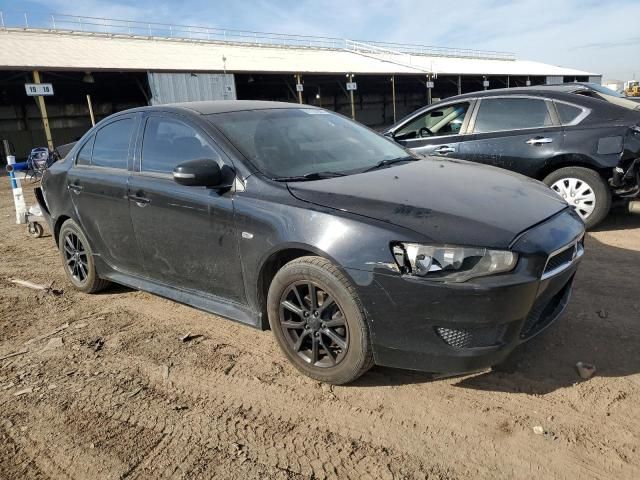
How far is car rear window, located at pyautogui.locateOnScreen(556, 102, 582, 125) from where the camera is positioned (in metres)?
5.71

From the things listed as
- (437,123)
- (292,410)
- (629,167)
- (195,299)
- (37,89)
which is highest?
(37,89)

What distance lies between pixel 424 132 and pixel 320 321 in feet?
15.0

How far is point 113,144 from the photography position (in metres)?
4.30

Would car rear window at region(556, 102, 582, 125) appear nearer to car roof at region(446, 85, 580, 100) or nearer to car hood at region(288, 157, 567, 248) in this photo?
car roof at region(446, 85, 580, 100)

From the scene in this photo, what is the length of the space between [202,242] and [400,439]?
179cm

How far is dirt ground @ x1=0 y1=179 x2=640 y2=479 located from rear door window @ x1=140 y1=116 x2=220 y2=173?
4.13 feet

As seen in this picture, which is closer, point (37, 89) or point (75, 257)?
point (75, 257)

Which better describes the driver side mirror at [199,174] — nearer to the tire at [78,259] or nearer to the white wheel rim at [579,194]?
the tire at [78,259]

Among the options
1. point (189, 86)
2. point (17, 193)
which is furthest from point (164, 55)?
point (17, 193)

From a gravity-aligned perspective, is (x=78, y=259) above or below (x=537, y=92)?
below

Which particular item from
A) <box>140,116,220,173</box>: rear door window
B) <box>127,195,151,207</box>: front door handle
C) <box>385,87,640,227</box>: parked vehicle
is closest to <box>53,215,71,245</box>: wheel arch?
<box>127,195,151,207</box>: front door handle

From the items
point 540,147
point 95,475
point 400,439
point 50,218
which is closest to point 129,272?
point 50,218

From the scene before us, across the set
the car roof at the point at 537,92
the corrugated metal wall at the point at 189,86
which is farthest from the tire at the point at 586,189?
the corrugated metal wall at the point at 189,86

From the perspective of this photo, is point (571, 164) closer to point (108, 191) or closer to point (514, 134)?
point (514, 134)
